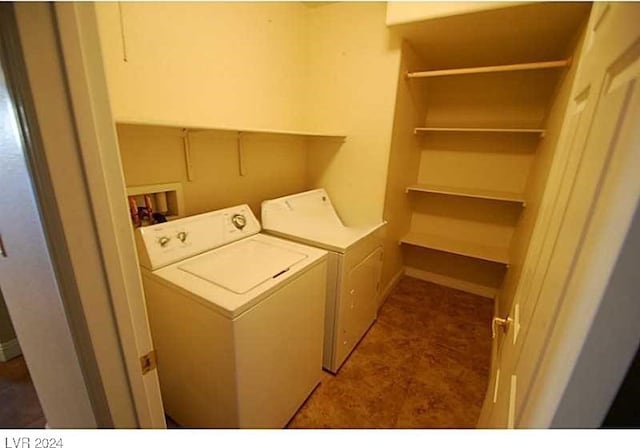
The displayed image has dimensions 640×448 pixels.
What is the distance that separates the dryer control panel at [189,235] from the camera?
4.39 ft

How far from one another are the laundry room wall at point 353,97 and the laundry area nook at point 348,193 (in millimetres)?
15

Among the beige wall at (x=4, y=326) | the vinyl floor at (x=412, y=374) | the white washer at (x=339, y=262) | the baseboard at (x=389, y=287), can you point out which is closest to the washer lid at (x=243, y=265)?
the white washer at (x=339, y=262)

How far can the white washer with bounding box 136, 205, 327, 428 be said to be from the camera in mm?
1160

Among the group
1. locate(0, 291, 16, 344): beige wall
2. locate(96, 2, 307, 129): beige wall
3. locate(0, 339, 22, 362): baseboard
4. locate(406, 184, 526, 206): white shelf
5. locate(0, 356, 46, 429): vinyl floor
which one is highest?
locate(96, 2, 307, 129): beige wall

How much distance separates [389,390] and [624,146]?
1.86 metres

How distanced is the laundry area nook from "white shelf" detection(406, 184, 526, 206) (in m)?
0.04

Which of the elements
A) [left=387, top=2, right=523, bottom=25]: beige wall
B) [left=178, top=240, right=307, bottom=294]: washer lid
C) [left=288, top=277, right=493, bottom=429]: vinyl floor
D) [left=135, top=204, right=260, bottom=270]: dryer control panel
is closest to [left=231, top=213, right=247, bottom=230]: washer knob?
[left=135, top=204, right=260, bottom=270]: dryer control panel

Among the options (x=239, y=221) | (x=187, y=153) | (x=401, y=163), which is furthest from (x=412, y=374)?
(x=187, y=153)

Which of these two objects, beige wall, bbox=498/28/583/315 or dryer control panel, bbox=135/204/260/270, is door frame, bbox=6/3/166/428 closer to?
dryer control panel, bbox=135/204/260/270

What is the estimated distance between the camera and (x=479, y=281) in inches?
117

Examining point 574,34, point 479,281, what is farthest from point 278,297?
point 479,281

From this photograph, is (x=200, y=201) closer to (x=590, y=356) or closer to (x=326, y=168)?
(x=326, y=168)

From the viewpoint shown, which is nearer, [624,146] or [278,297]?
[624,146]

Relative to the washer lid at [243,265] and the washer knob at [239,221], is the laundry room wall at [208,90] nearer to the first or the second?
the washer knob at [239,221]
